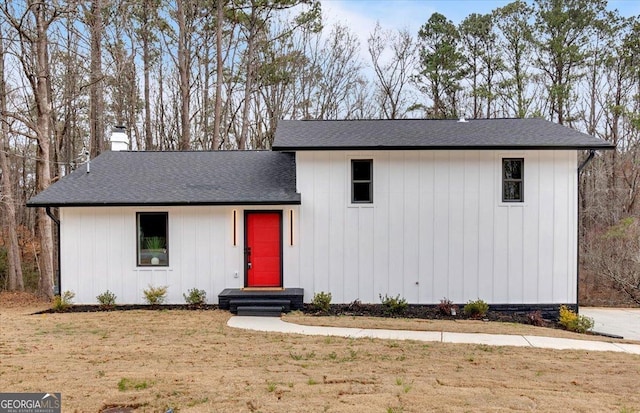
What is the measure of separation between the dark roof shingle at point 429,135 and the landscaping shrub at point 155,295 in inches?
173

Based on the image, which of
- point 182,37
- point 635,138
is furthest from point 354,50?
point 635,138

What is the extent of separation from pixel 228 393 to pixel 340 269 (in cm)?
598

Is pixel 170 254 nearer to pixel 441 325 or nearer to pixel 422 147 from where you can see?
pixel 441 325

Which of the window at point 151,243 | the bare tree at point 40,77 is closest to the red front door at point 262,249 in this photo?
the window at point 151,243

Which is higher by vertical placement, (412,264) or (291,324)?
(412,264)

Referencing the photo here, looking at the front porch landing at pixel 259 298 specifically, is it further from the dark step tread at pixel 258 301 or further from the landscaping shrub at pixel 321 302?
the landscaping shrub at pixel 321 302

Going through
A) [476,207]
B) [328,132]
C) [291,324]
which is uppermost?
[328,132]

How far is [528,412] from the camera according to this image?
13.6 ft

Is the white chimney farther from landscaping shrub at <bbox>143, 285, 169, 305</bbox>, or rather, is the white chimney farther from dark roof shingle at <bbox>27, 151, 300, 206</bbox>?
landscaping shrub at <bbox>143, 285, 169, 305</bbox>

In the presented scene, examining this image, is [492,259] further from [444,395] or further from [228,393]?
[228,393]

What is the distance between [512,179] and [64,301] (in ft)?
36.8

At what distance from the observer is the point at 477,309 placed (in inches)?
385

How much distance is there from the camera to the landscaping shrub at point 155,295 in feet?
33.6

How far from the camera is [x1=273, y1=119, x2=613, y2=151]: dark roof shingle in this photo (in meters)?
10.1
